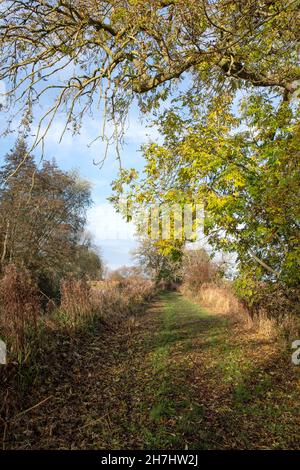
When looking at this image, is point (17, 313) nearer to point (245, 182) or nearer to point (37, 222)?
point (245, 182)

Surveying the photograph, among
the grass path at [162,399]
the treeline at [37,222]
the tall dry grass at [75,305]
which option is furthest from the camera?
the treeline at [37,222]

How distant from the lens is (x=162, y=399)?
4.69 metres

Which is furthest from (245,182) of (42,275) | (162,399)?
(42,275)

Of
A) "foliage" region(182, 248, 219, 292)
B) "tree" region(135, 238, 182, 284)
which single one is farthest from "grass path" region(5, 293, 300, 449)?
"tree" region(135, 238, 182, 284)

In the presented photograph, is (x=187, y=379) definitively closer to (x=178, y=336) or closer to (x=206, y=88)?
(x=178, y=336)

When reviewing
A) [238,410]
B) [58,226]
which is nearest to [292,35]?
[238,410]

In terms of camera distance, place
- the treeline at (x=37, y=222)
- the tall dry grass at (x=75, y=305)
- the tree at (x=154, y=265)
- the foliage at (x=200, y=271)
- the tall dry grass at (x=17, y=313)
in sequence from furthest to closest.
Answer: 1. the tree at (x=154, y=265)
2. the foliage at (x=200, y=271)
3. the treeline at (x=37, y=222)
4. the tall dry grass at (x=75, y=305)
5. the tall dry grass at (x=17, y=313)

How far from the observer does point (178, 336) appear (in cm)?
898

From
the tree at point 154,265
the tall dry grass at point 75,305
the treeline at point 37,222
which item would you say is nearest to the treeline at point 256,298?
the tall dry grass at point 75,305

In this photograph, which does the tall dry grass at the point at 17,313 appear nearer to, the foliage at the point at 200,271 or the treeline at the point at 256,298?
the treeline at the point at 256,298

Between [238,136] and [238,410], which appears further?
[238,136]

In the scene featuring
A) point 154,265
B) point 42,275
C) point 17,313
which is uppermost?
point 17,313

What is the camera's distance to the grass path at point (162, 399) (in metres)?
3.73
